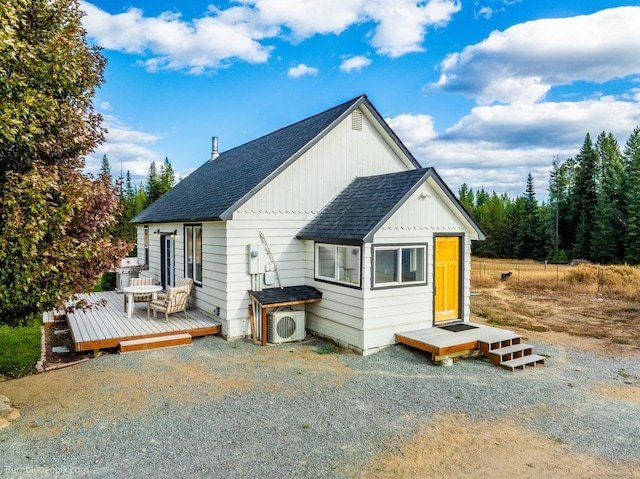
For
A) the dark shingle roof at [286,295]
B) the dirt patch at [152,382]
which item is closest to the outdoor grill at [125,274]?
the dirt patch at [152,382]

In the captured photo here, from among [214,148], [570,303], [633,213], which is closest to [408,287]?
[570,303]

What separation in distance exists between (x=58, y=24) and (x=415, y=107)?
55.8 ft

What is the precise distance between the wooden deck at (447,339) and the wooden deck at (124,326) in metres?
4.43

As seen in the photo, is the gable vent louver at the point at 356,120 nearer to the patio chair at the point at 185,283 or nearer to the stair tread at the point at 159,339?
the patio chair at the point at 185,283

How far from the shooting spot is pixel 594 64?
39.3 ft

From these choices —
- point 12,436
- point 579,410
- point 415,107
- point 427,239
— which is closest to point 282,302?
point 427,239

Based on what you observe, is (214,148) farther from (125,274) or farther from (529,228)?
(529,228)

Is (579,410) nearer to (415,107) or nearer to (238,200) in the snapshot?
(238,200)

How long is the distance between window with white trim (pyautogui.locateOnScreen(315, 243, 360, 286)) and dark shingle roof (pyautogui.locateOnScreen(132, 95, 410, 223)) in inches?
84.5

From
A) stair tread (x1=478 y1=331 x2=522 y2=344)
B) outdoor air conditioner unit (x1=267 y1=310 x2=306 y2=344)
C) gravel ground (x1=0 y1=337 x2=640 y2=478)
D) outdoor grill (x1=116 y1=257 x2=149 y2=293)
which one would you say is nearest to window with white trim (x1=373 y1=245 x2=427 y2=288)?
gravel ground (x1=0 y1=337 x2=640 y2=478)

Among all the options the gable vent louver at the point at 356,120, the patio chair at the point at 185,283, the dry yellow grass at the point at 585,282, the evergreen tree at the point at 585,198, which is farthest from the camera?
the evergreen tree at the point at 585,198

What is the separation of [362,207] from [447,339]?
328 cm

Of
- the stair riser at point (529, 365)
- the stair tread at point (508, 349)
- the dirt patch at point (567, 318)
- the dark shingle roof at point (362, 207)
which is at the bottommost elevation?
the dirt patch at point (567, 318)

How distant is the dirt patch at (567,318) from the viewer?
9.17 metres
